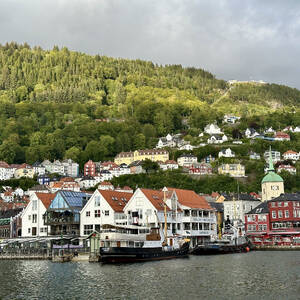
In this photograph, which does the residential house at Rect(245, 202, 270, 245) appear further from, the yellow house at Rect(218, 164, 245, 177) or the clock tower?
the yellow house at Rect(218, 164, 245, 177)

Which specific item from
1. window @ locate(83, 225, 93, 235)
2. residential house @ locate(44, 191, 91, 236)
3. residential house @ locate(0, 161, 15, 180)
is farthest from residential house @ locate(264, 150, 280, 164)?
window @ locate(83, 225, 93, 235)

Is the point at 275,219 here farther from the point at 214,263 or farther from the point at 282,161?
the point at 282,161

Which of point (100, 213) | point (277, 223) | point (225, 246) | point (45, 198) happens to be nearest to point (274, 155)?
point (277, 223)

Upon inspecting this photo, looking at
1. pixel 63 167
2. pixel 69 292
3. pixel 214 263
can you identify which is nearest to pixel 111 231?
pixel 214 263

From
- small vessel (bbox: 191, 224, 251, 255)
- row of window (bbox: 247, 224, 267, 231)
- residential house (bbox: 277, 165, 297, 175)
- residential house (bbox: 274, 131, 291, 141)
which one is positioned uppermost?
residential house (bbox: 274, 131, 291, 141)

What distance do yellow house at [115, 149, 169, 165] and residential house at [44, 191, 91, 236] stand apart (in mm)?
108417

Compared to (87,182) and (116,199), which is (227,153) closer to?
(87,182)

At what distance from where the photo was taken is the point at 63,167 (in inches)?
7402

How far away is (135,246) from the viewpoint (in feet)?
203

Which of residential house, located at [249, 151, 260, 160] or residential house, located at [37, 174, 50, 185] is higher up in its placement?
residential house, located at [249, 151, 260, 160]

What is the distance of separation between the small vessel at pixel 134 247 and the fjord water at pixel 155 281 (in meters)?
2.38

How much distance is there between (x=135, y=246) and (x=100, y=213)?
16.9 meters

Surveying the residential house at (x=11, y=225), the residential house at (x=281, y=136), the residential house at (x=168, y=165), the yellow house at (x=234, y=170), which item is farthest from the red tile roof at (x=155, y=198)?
the residential house at (x=281, y=136)

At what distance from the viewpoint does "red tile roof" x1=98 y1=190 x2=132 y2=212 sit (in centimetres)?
7814
